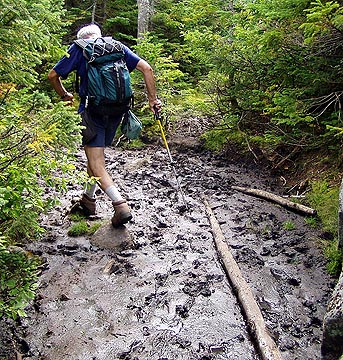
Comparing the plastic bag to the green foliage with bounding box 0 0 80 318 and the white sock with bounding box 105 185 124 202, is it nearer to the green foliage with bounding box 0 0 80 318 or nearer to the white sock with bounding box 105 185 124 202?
the white sock with bounding box 105 185 124 202

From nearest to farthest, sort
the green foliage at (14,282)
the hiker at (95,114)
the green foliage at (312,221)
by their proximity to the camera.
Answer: the green foliage at (14,282), the hiker at (95,114), the green foliage at (312,221)

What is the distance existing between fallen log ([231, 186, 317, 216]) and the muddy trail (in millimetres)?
121

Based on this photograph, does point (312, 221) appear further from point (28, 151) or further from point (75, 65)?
point (28, 151)

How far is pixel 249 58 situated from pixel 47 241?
18.8 feet

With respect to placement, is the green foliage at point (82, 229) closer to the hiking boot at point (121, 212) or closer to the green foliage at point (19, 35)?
the hiking boot at point (121, 212)

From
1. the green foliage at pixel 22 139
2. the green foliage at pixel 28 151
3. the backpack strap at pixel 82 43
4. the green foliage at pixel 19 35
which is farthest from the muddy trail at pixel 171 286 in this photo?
the backpack strap at pixel 82 43

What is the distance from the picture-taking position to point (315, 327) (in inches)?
156

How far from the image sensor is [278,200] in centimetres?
704

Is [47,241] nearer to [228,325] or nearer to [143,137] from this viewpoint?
[228,325]

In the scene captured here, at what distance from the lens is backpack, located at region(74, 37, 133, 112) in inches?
209

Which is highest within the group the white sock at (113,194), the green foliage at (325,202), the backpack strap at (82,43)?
the backpack strap at (82,43)

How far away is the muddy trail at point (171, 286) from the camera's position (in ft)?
11.8

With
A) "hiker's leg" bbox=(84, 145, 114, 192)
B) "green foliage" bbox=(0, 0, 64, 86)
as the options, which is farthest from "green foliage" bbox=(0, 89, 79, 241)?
"hiker's leg" bbox=(84, 145, 114, 192)

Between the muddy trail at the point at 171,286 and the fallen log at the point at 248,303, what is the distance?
0.26 feet
